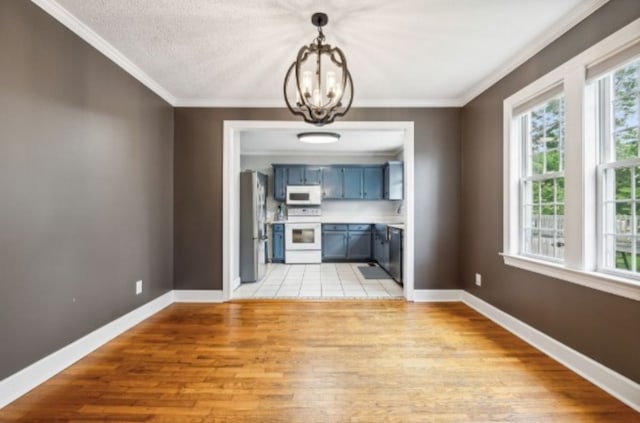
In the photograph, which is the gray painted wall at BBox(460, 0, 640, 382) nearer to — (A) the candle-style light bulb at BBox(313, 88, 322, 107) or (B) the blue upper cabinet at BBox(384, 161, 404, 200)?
(A) the candle-style light bulb at BBox(313, 88, 322, 107)

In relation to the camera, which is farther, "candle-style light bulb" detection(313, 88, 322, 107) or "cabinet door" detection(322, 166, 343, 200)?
"cabinet door" detection(322, 166, 343, 200)

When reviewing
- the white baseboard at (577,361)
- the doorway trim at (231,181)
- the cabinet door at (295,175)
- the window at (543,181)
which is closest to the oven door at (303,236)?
the cabinet door at (295,175)

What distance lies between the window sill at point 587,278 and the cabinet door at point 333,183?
14.7ft

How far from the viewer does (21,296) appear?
6.25 feet

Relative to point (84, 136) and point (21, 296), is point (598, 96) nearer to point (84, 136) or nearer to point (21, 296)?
point (84, 136)

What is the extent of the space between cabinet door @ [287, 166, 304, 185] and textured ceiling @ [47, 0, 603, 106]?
3504 millimetres

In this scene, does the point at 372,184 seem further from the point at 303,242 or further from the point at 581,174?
the point at 581,174

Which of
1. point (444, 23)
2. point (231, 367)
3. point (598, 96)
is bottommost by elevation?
point (231, 367)

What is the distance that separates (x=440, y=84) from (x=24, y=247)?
151 inches

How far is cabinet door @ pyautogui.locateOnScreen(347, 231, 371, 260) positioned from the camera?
6824 mm

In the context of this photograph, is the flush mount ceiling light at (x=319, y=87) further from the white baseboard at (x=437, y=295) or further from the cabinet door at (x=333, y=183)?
the cabinet door at (x=333, y=183)

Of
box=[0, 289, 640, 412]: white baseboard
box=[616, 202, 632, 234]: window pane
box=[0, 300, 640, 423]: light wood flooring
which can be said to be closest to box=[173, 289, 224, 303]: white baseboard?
box=[0, 289, 640, 412]: white baseboard

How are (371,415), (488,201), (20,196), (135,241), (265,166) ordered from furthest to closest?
1. (265,166)
2. (488,201)
3. (135,241)
4. (20,196)
5. (371,415)

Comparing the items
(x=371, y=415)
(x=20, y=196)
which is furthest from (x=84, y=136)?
(x=371, y=415)
